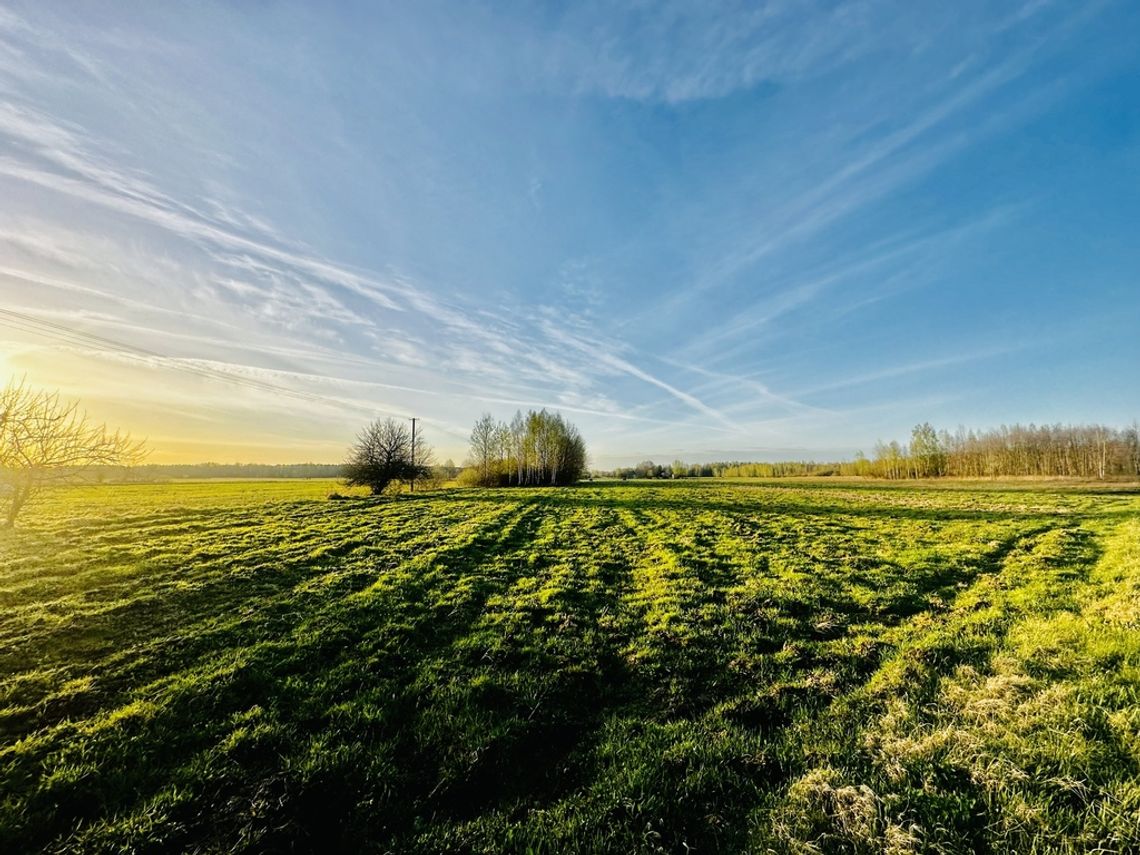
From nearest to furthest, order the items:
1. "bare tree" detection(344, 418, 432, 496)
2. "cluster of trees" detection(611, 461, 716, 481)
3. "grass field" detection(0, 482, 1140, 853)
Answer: "grass field" detection(0, 482, 1140, 853)
"bare tree" detection(344, 418, 432, 496)
"cluster of trees" detection(611, 461, 716, 481)

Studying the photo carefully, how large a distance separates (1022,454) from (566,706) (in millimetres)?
138126

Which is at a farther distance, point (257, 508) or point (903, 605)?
point (257, 508)

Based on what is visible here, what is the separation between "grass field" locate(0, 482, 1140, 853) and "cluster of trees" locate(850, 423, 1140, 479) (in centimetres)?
11593

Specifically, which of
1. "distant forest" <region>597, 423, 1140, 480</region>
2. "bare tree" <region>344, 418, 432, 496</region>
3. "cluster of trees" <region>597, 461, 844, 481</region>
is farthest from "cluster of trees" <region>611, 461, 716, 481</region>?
"bare tree" <region>344, 418, 432, 496</region>

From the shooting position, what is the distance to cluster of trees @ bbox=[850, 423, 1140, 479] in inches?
3740

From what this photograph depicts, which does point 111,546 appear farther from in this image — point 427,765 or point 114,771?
point 427,765

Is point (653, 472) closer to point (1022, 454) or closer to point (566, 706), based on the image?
point (1022, 454)

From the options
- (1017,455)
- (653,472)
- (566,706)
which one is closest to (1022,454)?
(1017,455)

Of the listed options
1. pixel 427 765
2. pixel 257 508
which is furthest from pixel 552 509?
pixel 427 765

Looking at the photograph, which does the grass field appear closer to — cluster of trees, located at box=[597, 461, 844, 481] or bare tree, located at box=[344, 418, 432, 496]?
bare tree, located at box=[344, 418, 432, 496]

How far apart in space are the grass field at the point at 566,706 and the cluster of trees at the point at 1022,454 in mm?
115931

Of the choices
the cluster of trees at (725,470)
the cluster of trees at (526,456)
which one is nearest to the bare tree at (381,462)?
the cluster of trees at (526,456)

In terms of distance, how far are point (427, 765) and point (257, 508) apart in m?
28.5

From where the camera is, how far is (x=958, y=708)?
572cm
